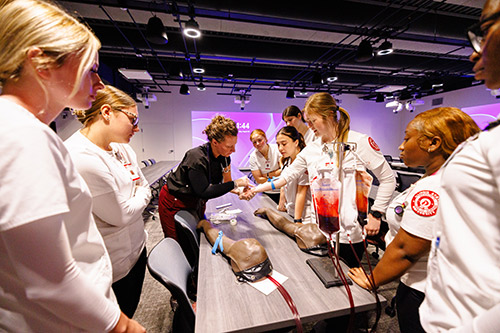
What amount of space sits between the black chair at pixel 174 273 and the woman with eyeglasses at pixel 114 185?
223mm

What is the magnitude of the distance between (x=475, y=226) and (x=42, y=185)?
3.57 feet

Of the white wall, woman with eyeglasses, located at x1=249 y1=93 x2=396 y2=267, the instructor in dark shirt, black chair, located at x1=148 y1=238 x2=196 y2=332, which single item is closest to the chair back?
black chair, located at x1=148 y1=238 x2=196 y2=332

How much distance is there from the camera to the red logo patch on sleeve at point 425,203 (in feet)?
2.76

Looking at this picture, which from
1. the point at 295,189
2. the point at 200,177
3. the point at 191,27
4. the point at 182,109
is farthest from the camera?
the point at 182,109

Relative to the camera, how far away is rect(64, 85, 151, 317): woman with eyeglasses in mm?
1032

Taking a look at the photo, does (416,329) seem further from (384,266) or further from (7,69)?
(7,69)

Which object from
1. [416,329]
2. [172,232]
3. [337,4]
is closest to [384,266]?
[416,329]

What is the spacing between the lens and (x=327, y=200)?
898 millimetres

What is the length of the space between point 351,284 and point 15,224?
1292mm

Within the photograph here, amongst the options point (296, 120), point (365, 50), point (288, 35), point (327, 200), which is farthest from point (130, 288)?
point (288, 35)

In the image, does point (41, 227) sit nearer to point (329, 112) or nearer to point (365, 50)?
point (329, 112)

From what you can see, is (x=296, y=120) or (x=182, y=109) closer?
(x=296, y=120)

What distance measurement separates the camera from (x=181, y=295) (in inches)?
37.9

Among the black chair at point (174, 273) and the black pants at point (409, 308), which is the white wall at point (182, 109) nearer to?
the black chair at point (174, 273)
